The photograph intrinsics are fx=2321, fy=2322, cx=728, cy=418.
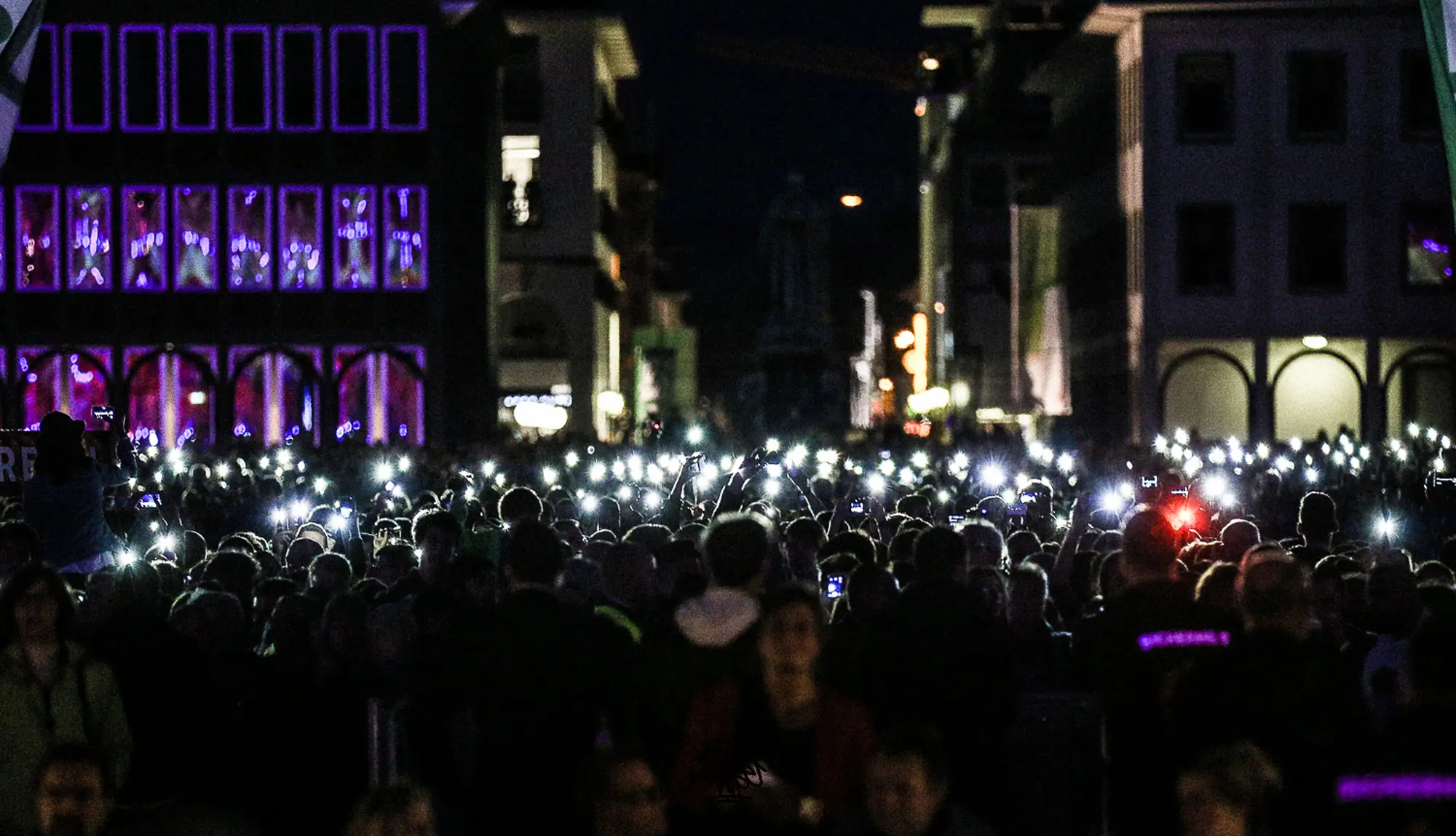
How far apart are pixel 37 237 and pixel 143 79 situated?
4680 mm

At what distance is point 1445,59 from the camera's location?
738cm

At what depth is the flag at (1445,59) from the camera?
7270 millimetres

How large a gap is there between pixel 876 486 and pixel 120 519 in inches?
305

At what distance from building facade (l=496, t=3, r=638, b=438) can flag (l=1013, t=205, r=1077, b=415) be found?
12872 mm

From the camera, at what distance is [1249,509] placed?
2178 cm

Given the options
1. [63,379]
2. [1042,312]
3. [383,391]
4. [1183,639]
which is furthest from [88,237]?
[1183,639]

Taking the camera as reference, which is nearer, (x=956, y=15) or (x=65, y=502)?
(x=65, y=502)

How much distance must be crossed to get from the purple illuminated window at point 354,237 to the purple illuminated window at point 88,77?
6046 mm

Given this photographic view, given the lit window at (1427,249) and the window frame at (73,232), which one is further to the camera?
the window frame at (73,232)

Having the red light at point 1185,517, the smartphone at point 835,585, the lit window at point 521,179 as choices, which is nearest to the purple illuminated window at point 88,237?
the lit window at point 521,179

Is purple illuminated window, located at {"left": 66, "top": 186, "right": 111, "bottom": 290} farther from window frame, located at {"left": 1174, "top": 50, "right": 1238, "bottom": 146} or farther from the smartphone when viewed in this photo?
the smartphone

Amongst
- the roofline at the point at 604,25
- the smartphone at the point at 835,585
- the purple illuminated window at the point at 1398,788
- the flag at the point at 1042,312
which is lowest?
the purple illuminated window at the point at 1398,788

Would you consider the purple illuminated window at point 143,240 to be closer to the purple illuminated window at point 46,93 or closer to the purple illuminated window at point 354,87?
the purple illuminated window at point 46,93

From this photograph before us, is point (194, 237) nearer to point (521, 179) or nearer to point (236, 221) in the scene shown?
point (236, 221)
